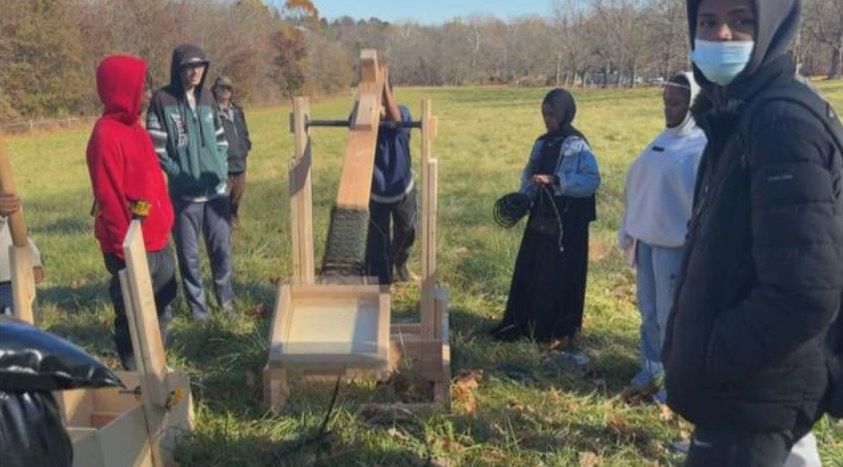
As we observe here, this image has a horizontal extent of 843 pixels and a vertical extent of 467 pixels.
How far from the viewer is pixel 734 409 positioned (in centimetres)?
207

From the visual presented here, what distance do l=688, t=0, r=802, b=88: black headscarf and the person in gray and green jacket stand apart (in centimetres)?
434

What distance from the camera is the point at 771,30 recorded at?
211 centimetres

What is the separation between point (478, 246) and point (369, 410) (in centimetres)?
428

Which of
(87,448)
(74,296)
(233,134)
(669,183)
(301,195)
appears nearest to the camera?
(87,448)

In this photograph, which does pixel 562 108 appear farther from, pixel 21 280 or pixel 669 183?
pixel 21 280

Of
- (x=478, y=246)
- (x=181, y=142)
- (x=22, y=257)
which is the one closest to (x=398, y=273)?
(x=478, y=246)

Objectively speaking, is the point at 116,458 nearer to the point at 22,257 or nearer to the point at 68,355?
the point at 22,257

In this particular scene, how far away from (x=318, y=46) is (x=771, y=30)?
6323 cm

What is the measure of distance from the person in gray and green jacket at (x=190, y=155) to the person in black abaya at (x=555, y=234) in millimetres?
2233

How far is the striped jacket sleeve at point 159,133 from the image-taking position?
5547mm

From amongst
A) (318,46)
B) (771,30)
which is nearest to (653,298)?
(771,30)

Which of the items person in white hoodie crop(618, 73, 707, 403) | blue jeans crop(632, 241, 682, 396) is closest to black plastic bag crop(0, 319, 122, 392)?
person in white hoodie crop(618, 73, 707, 403)

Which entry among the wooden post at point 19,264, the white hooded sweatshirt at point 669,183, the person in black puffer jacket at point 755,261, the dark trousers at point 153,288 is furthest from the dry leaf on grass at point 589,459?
the wooden post at point 19,264

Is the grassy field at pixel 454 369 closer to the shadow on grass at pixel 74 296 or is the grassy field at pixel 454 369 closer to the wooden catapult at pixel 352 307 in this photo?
the shadow on grass at pixel 74 296
